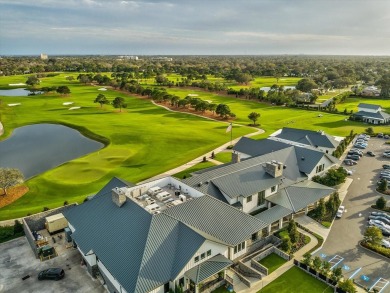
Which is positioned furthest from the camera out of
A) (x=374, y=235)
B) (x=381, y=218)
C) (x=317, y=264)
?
Result: (x=381, y=218)

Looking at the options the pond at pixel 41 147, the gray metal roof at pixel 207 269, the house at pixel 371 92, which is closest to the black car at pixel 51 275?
the gray metal roof at pixel 207 269

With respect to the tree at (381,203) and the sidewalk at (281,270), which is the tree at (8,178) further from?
the tree at (381,203)

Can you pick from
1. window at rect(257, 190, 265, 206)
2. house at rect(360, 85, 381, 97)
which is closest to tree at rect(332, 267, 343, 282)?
window at rect(257, 190, 265, 206)

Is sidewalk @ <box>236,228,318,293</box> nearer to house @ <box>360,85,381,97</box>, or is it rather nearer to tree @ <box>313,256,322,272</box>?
tree @ <box>313,256,322,272</box>

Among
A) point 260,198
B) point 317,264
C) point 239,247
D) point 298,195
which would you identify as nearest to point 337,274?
point 317,264

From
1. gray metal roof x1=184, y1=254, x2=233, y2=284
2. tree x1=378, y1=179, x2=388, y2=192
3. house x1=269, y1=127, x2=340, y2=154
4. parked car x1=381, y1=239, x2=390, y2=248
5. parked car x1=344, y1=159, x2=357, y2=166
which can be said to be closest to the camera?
gray metal roof x1=184, y1=254, x2=233, y2=284

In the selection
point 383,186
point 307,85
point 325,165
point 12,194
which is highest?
point 307,85

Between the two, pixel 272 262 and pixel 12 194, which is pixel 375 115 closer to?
pixel 272 262

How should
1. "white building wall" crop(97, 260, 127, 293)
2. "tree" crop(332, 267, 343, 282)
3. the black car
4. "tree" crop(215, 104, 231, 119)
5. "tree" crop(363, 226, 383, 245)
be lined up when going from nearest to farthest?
"white building wall" crop(97, 260, 127, 293)
"tree" crop(332, 267, 343, 282)
the black car
"tree" crop(363, 226, 383, 245)
"tree" crop(215, 104, 231, 119)
